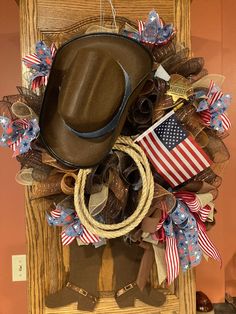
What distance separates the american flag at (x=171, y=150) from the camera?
36.6 inches

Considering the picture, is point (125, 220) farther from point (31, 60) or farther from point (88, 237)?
point (31, 60)

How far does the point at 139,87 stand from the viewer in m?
0.86

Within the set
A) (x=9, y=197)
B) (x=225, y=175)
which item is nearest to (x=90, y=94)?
(x=9, y=197)

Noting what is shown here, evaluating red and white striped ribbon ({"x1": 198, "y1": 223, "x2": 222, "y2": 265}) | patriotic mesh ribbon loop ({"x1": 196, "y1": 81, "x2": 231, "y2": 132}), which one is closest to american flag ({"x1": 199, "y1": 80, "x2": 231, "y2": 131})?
patriotic mesh ribbon loop ({"x1": 196, "y1": 81, "x2": 231, "y2": 132})

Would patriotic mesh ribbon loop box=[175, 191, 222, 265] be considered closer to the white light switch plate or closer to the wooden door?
the wooden door

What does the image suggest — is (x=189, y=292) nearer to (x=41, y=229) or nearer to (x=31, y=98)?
(x=41, y=229)

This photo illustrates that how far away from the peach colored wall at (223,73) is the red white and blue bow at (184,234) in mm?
503

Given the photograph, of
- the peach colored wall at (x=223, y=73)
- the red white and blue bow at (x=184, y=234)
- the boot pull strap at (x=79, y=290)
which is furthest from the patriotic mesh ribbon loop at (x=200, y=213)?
the peach colored wall at (x=223, y=73)

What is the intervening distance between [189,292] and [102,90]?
2.41 ft

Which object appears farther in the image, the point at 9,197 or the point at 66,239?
the point at 9,197

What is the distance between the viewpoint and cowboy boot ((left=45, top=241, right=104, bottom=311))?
109cm

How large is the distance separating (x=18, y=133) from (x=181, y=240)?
54 cm

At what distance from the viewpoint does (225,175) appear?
1.48m

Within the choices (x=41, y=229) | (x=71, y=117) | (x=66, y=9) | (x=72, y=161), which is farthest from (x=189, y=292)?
(x=66, y=9)
